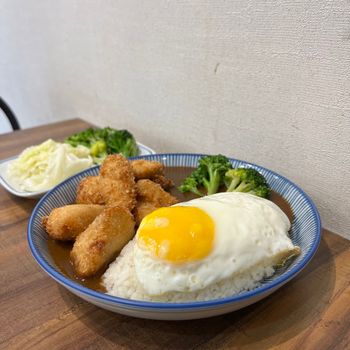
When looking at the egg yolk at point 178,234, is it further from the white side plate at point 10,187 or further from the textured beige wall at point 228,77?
the white side plate at point 10,187

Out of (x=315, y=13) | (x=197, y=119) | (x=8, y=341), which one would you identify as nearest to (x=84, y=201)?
(x=8, y=341)

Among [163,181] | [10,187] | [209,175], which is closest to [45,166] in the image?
[10,187]

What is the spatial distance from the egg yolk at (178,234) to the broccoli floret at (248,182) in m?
0.41

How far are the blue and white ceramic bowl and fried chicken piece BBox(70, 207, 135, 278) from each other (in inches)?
3.0

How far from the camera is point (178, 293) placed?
928 mm

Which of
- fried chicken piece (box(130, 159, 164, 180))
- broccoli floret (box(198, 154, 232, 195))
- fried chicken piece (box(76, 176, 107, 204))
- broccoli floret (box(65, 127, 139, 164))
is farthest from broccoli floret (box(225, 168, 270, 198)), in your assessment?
broccoli floret (box(65, 127, 139, 164))

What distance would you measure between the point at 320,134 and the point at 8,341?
3.92 feet

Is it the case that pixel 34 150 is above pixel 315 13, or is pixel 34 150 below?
below

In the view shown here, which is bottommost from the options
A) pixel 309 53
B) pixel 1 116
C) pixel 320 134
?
pixel 1 116

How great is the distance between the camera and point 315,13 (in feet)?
3.95

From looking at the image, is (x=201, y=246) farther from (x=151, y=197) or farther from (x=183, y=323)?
(x=151, y=197)

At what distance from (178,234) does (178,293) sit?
0.50 feet

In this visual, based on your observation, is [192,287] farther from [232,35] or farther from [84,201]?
[232,35]

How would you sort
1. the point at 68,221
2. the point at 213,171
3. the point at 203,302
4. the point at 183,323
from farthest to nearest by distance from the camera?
the point at 213,171
the point at 68,221
the point at 183,323
the point at 203,302
